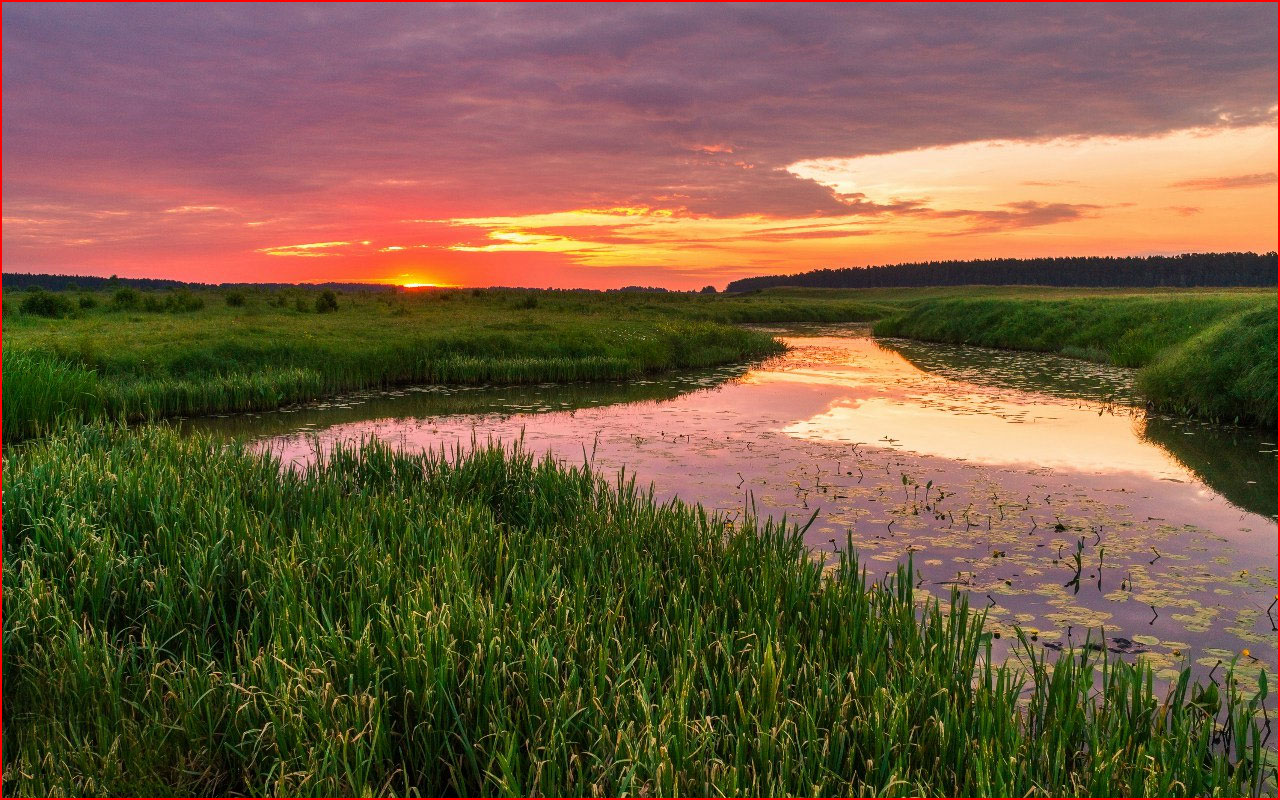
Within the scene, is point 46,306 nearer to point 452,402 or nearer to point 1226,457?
point 452,402

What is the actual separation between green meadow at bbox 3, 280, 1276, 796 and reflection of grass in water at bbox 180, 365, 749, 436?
9681 millimetres

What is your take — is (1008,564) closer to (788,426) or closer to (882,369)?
(788,426)

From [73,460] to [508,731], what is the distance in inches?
354

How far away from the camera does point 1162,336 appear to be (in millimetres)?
34750

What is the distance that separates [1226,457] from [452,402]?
62.7 feet

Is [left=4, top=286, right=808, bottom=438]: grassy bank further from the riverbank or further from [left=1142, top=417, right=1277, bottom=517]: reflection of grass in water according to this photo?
[left=1142, top=417, right=1277, bottom=517]: reflection of grass in water

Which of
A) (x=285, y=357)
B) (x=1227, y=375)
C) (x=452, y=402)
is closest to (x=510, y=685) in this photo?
(x=452, y=402)

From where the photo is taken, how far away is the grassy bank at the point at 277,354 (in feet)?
61.0

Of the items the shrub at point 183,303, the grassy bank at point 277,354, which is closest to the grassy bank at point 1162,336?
the grassy bank at point 277,354

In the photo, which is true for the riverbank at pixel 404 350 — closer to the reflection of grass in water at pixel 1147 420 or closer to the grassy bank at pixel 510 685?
the reflection of grass in water at pixel 1147 420

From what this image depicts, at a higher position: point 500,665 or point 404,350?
point 404,350

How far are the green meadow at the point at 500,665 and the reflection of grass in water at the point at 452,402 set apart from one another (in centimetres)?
968

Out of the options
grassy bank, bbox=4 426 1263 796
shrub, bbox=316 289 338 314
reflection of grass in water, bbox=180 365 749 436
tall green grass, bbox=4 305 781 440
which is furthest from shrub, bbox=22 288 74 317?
grassy bank, bbox=4 426 1263 796

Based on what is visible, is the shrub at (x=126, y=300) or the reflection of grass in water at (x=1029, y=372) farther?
the shrub at (x=126, y=300)
